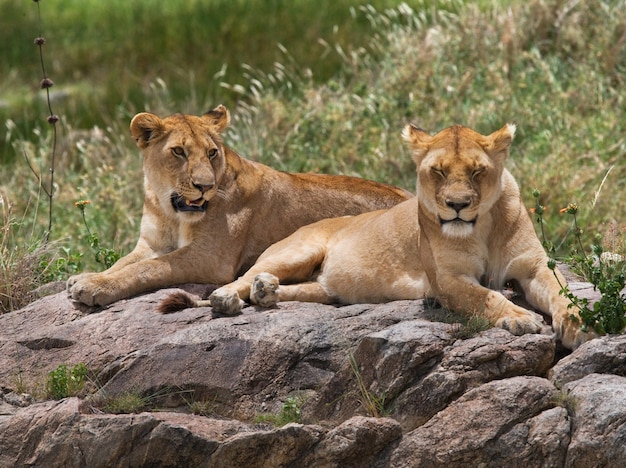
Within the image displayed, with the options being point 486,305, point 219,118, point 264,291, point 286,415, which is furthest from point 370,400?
point 219,118

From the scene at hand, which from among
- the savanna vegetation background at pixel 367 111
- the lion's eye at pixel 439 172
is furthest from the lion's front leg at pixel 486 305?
the savanna vegetation background at pixel 367 111

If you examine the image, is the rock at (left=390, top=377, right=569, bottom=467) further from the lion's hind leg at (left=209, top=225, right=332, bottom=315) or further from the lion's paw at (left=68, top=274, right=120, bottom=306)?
the lion's paw at (left=68, top=274, right=120, bottom=306)

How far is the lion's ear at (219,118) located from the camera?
8.07 meters

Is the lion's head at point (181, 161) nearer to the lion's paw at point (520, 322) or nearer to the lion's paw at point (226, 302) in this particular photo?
the lion's paw at point (226, 302)

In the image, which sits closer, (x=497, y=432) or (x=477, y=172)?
(x=497, y=432)

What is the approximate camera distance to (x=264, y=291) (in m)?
7.05

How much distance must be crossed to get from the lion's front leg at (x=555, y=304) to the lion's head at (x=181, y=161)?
208 cm

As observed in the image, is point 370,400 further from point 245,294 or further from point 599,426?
point 245,294

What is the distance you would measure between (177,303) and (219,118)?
4.96 ft

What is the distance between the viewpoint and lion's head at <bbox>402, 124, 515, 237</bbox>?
21.1ft

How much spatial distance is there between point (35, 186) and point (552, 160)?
4905 millimetres

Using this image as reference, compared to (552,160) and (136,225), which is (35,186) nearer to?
(136,225)

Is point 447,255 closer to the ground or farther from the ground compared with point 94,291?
farther from the ground

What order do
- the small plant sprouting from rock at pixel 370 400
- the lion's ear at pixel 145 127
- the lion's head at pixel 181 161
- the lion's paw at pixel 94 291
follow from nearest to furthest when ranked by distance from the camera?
the small plant sprouting from rock at pixel 370 400 < the lion's paw at pixel 94 291 < the lion's head at pixel 181 161 < the lion's ear at pixel 145 127
